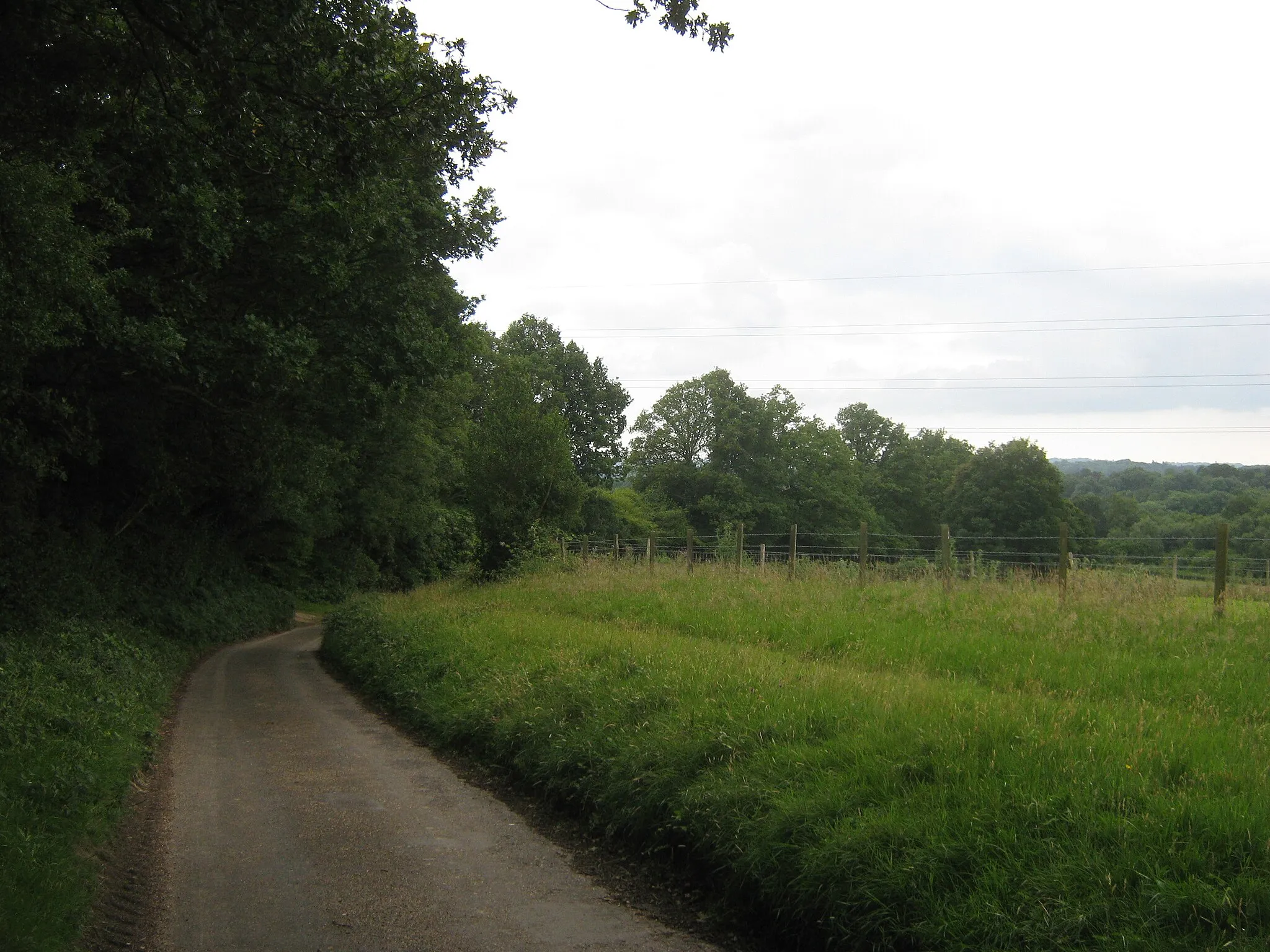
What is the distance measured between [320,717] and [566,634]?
12.4ft

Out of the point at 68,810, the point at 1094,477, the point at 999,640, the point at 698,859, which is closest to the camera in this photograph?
the point at 698,859

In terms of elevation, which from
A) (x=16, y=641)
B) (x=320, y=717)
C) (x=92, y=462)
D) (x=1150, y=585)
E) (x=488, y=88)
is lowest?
(x=320, y=717)

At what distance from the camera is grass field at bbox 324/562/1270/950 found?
15.0 ft

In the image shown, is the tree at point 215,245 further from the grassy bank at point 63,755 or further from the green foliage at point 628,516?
the green foliage at point 628,516

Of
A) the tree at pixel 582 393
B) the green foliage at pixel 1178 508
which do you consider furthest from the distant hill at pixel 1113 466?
the tree at pixel 582 393

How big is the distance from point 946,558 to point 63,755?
12.9 meters

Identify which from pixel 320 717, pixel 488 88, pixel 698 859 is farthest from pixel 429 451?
pixel 698 859

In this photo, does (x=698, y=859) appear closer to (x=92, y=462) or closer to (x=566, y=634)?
(x=566, y=634)

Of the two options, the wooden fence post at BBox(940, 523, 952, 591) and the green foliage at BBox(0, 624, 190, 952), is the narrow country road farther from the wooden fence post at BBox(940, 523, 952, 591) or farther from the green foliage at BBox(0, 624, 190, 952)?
the wooden fence post at BBox(940, 523, 952, 591)

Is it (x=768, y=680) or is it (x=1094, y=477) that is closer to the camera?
(x=768, y=680)

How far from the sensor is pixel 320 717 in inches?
540

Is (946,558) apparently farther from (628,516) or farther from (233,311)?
(628,516)

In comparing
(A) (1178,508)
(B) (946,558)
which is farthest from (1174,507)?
(B) (946,558)

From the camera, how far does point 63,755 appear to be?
8633 millimetres
